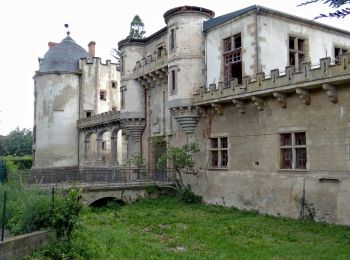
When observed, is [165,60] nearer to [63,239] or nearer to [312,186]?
[312,186]

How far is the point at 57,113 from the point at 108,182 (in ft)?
54.1

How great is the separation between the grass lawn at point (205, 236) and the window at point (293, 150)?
93.6 inches

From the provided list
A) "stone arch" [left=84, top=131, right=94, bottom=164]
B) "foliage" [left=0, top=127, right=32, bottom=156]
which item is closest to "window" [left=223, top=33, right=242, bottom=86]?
"stone arch" [left=84, top=131, right=94, bottom=164]

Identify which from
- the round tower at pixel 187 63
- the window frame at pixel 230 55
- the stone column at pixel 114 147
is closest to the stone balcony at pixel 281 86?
the round tower at pixel 187 63

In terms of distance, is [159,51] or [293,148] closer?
[293,148]

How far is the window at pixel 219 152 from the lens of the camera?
21000mm

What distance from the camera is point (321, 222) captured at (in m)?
15.5

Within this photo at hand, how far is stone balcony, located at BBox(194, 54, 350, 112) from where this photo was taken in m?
14.9

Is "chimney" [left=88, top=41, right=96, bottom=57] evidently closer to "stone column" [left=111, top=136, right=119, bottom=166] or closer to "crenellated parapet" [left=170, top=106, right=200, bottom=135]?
"stone column" [left=111, top=136, right=119, bottom=166]

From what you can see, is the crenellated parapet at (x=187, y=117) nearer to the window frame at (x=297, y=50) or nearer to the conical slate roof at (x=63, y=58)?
the window frame at (x=297, y=50)

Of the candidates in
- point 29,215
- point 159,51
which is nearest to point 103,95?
point 159,51

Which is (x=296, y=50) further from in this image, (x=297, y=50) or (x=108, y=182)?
(x=108, y=182)

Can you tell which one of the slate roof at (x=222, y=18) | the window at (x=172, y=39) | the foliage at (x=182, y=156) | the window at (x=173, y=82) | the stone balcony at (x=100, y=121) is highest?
the slate roof at (x=222, y=18)

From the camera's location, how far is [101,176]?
23.1 meters
